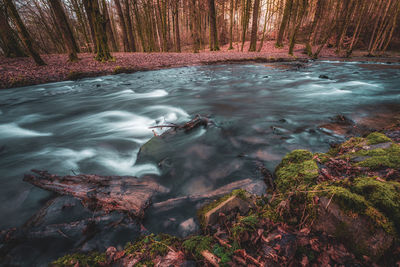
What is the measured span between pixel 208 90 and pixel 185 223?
6.39 m

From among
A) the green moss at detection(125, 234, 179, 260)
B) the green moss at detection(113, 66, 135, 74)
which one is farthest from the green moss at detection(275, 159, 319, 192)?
the green moss at detection(113, 66, 135, 74)

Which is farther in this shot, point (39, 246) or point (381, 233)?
point (39, 246)

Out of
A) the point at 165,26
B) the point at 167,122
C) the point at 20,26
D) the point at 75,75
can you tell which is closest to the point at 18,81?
the point at 75,75

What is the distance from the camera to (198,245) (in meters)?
1.29

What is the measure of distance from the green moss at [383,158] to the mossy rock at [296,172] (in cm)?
43

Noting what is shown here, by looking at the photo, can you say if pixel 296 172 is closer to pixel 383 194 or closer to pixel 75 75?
pixel 383 194

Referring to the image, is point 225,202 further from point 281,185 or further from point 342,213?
point 342,213

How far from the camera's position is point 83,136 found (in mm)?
4207

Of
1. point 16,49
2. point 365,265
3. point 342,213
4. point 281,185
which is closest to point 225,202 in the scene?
point 281,185

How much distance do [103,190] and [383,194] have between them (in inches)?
92.2

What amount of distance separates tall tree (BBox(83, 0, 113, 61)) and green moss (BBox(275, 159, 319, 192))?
1374 centimetres

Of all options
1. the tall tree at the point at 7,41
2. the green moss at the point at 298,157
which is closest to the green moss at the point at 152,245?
the green moss at the point at 298,157

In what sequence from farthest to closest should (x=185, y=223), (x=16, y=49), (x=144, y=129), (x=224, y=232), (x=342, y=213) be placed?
1. (x=16, y=49)
2. (x=144, y=129)
3. (x=185, y=223)
4. (x=224, y=232)
5. (x=342, y=213)

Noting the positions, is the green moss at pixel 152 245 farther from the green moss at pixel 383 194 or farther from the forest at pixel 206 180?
the green moss at pixel 383 194
